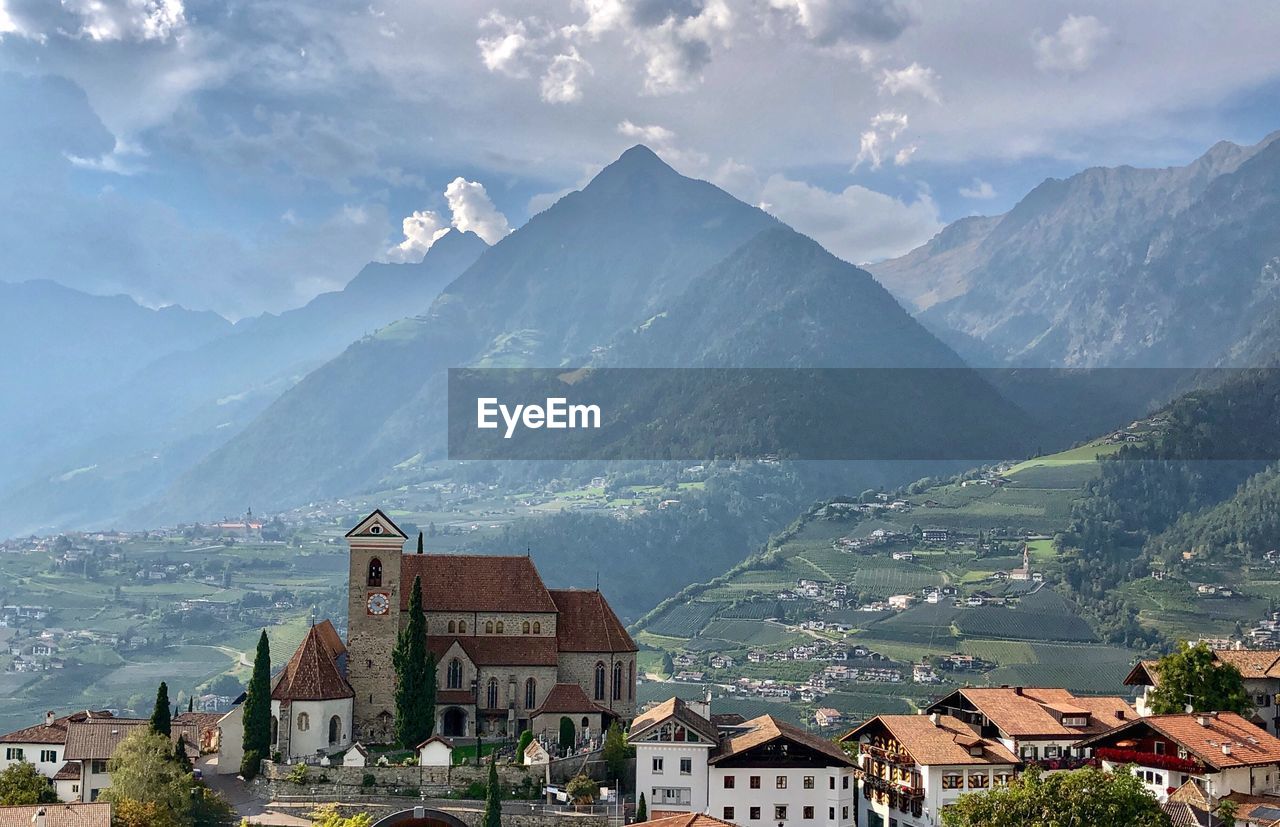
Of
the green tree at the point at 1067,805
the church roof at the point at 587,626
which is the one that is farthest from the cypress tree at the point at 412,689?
the green tree at the point at 1067,805

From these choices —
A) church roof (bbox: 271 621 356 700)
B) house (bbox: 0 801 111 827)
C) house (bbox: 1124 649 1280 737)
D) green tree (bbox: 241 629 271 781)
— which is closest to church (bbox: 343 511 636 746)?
church roof (bbox: 271 621 356 700)

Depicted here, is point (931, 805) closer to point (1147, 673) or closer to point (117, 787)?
point (1147, 673)

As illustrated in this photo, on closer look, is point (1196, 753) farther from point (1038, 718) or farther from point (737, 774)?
point (737, 774)

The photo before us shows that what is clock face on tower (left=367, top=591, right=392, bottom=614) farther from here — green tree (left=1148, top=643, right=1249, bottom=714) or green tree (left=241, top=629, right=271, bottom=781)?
green tree (left=1148, top=643, right=1249, bottom=714)

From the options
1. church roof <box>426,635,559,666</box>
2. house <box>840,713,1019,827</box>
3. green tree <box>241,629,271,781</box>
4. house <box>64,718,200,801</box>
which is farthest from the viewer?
church roof <box>426,635,559,666</box>

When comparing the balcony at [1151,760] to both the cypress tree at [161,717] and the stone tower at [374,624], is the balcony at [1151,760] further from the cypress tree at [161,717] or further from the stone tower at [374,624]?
the cypress tree at [161,717]

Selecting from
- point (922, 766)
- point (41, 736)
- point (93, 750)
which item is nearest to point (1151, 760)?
point (922, 766)
